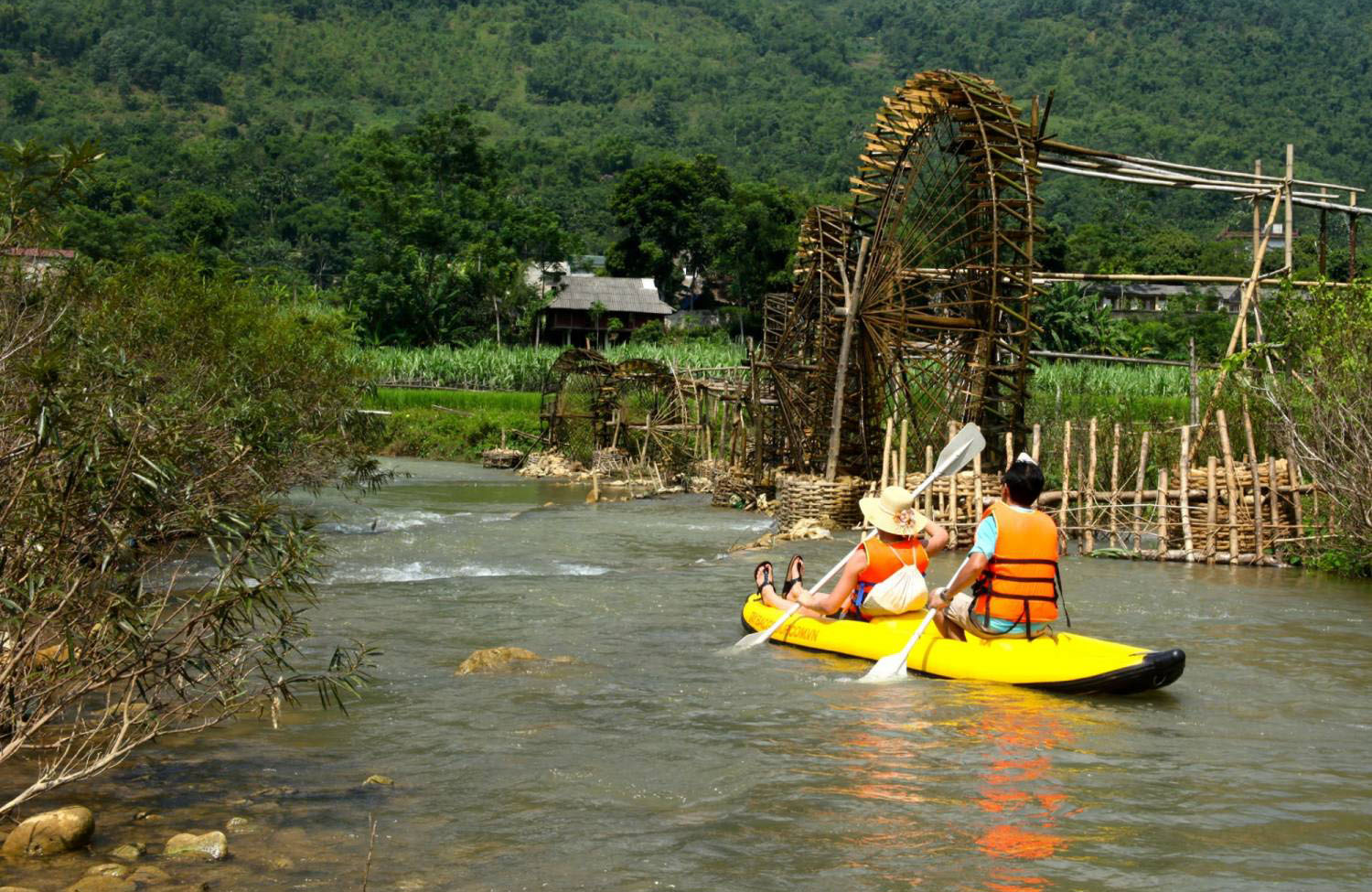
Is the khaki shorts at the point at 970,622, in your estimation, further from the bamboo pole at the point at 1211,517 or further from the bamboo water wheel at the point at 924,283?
the bamboo water wheel at the point at 924,283

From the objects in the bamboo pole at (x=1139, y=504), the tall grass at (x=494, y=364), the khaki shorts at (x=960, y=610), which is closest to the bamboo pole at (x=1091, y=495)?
the bamboo pole at (x=1139, y=504)

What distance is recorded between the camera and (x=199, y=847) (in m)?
6.89

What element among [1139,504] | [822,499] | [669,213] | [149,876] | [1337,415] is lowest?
[149,876]

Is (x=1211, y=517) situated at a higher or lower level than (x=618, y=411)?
lower

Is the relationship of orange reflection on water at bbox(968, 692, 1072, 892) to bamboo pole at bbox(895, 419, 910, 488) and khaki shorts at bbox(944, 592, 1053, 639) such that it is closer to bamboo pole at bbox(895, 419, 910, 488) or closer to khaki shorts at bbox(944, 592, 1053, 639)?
khaki shorts at bbox(944, 592, 1053, 639)

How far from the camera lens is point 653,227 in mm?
70875

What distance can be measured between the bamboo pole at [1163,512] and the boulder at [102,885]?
44.5 ft

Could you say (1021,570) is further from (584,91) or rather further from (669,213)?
(584,91)

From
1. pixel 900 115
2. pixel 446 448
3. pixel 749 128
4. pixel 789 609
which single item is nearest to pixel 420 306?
pixel 446 448

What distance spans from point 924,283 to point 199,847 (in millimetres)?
16912

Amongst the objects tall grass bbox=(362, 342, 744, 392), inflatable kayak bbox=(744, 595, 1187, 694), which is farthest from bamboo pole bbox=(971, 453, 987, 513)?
tall grass bbox=(362, 342, 744, 392)

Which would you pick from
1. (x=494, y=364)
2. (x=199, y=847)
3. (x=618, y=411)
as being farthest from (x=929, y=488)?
(x=494, y=364)

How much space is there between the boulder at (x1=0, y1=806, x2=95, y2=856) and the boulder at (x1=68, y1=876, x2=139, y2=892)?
410 millimetres

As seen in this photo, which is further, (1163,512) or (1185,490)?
(1163,512)
